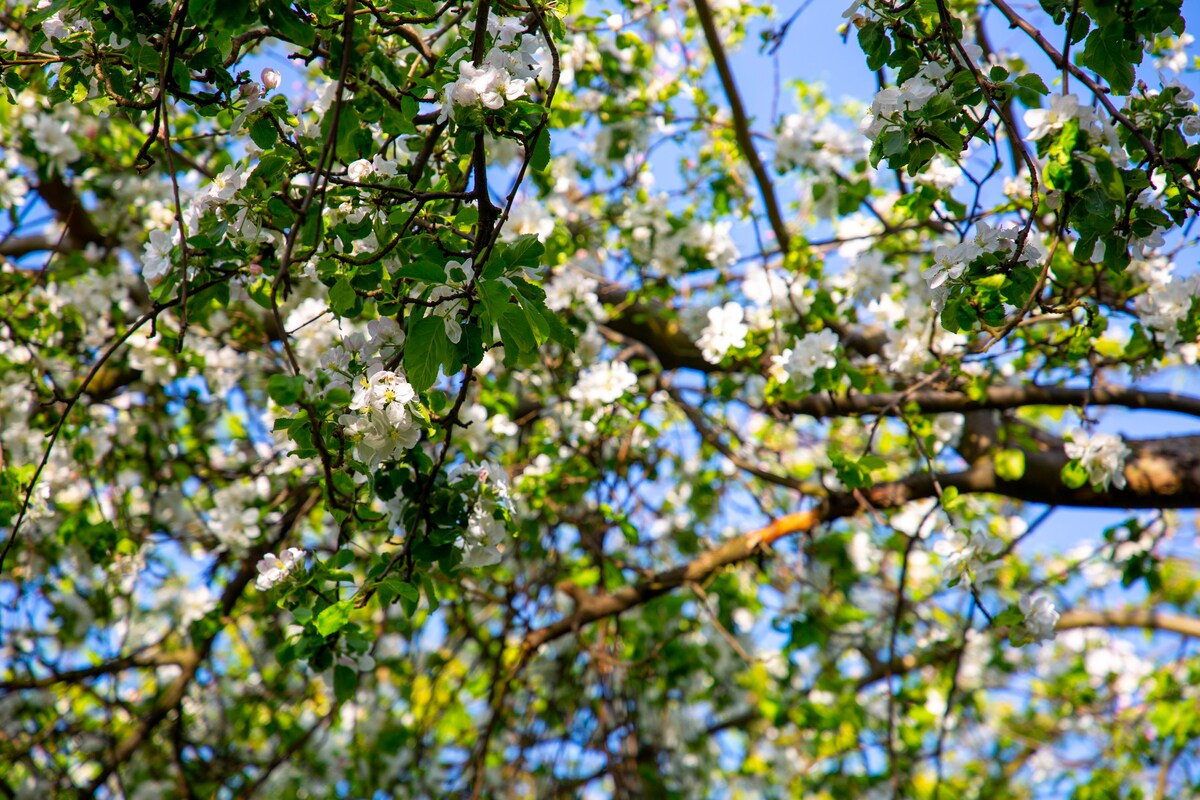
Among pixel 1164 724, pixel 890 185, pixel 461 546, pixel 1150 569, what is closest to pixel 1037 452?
pixel 1150 569

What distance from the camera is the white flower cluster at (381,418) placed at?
4.15ft

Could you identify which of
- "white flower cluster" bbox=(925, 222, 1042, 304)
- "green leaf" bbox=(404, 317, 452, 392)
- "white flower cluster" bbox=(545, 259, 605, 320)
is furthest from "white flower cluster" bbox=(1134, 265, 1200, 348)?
"green leaf" bbox=(404, 317, 452, 392)

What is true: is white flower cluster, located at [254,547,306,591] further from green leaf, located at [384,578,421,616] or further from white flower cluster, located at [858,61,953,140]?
white flower cluster, located at [858,61,953,140]

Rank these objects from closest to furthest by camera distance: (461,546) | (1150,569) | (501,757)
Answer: (461,546), (1150,569), (501,757)

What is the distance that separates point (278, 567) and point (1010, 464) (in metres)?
1.87

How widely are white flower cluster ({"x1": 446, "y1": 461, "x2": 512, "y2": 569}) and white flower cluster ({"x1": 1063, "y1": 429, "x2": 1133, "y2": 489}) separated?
1.42 metres

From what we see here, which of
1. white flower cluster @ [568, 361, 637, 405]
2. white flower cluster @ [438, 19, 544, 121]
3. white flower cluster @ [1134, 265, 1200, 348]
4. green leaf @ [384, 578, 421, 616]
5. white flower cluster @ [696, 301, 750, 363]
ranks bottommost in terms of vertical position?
green leaf @ [384, 578, 421, 616]

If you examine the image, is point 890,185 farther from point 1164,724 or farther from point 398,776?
point 398,776

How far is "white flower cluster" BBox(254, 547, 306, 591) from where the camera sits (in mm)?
1375

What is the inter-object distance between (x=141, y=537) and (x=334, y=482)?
186 cm

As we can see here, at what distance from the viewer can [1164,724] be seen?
11.2 feet

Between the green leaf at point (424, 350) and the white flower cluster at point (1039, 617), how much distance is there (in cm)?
133

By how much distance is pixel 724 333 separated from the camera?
2.57 meters

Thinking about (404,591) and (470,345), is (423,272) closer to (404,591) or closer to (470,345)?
(470,345)
